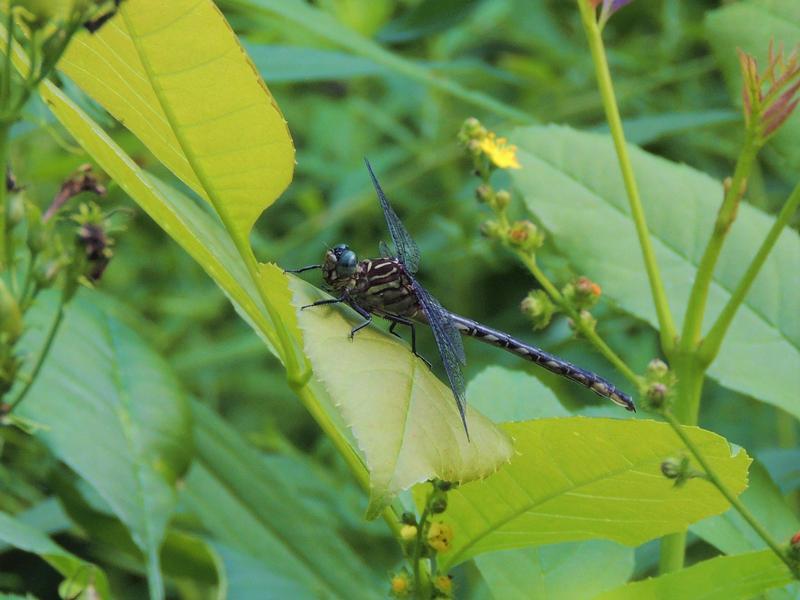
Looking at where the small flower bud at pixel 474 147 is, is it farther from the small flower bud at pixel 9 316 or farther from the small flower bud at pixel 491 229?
the small flower bud at pixel 9 316

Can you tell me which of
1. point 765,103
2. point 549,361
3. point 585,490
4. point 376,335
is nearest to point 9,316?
point 376,335

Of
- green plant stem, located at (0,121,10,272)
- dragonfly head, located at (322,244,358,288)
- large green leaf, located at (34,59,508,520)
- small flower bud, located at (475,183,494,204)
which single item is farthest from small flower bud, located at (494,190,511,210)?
green plant stem, located at (0,121,10,272)

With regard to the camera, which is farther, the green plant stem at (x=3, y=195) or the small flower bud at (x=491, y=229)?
the small flower bud at (x=491, y=229)

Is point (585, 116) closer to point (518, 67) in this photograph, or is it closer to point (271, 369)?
point (518, 67)

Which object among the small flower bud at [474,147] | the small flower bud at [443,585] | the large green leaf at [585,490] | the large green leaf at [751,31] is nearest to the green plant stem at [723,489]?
the large green leaf at [585,490]

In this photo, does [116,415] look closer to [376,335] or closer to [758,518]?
[376,335]
